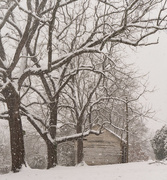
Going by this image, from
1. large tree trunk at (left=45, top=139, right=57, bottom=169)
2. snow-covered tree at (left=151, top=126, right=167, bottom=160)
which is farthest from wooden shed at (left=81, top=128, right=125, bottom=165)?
large tree trunk at (left=45, top=139, right=57, bottom=169)

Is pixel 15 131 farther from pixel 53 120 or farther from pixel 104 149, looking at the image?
pixel 104 149

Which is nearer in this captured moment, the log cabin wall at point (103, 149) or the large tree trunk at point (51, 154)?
the large tree trunk at point (51, 154)

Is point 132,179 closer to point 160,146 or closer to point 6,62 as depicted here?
point 6,62

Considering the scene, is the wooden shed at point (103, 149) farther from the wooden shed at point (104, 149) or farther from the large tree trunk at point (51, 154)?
the large tree trunk at point (51, 154)

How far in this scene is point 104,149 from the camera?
26703 millimetres

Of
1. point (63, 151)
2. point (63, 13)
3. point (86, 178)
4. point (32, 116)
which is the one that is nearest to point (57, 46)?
point (63, 13)

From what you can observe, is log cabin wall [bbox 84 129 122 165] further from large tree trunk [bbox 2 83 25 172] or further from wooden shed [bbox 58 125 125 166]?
large tree trunk [bbox 2 83 25 172]

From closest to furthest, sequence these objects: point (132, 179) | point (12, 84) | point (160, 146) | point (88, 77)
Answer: point (132, 179) < point (12, 84) < point (160, 146) < point (88, 77)

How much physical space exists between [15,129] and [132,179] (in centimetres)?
545

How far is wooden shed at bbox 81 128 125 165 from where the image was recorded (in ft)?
86.9

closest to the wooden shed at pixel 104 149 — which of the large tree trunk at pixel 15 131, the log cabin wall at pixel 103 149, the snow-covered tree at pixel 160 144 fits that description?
the log cabin wall at pixel 103 149

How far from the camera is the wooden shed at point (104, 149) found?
Result: 26484 millimetres

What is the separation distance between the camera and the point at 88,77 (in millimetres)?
22328

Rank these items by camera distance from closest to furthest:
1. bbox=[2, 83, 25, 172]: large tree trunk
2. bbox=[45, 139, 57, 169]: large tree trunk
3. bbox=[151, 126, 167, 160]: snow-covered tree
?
bbox=[2, 83, 25, 172]: large tree trunk → bbox=[45, 139, 57, 169]: large tree trunk → bbox=[151, 126, 167, 160]: snow-covered tree
